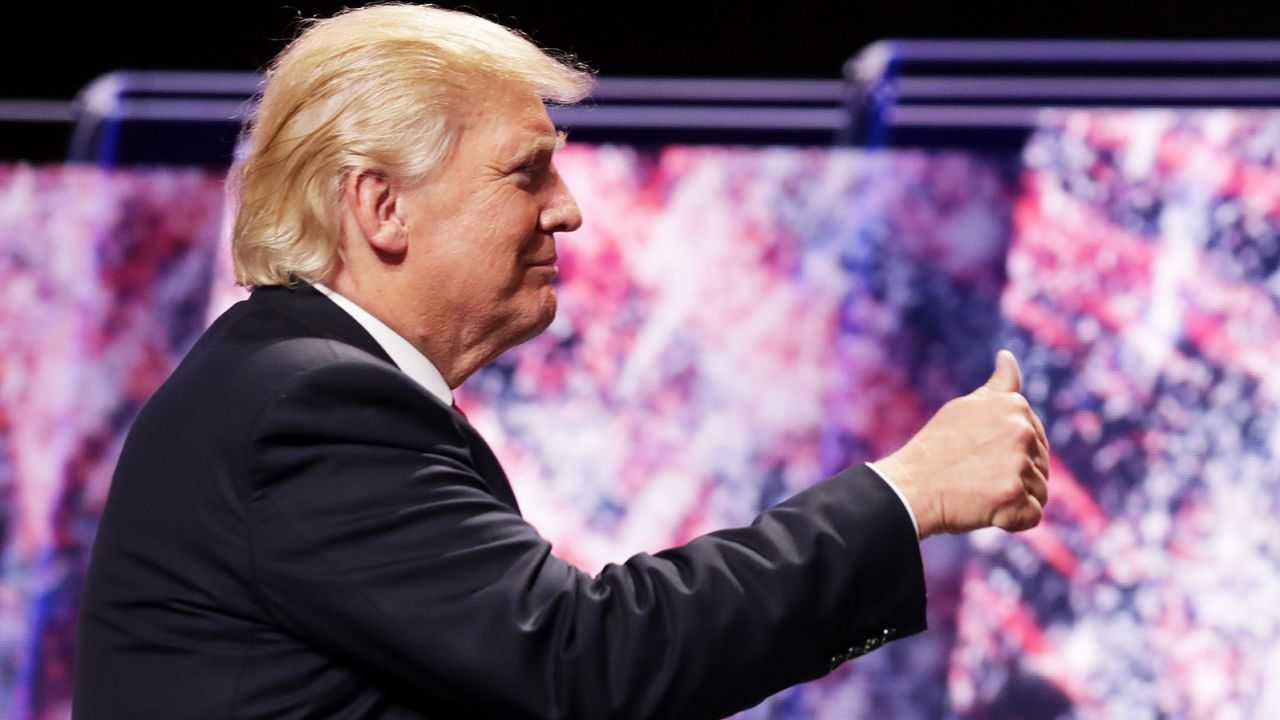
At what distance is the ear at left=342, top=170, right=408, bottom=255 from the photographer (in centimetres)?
114

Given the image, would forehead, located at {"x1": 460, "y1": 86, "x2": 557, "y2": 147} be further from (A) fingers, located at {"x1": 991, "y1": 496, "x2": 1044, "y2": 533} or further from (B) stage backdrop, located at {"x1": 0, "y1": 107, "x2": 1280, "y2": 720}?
(B) stage backdrop, located at {"x1": 0, "y1": 107, "x2": 1280, "y2": 720}

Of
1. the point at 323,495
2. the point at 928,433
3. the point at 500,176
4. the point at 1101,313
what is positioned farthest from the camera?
the point at 1101,313

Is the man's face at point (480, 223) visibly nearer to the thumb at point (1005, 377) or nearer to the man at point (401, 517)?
the man at point (401, 517)

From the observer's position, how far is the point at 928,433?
105 cm

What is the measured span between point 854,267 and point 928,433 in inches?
69.6

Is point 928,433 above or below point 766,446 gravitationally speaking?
above

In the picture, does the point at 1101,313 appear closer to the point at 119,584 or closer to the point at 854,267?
the point at 854,267

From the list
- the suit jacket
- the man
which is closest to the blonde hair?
the man

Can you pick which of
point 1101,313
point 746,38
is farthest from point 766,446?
point 746,38

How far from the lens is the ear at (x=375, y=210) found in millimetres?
1145

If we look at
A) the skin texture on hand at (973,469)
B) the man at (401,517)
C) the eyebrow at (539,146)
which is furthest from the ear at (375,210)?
the skin texture on hand at (973,469)

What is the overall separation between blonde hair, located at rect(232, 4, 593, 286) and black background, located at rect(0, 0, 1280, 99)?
1.34 m

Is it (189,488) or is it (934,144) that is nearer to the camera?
(189,488)

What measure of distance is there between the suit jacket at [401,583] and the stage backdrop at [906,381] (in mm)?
1688
